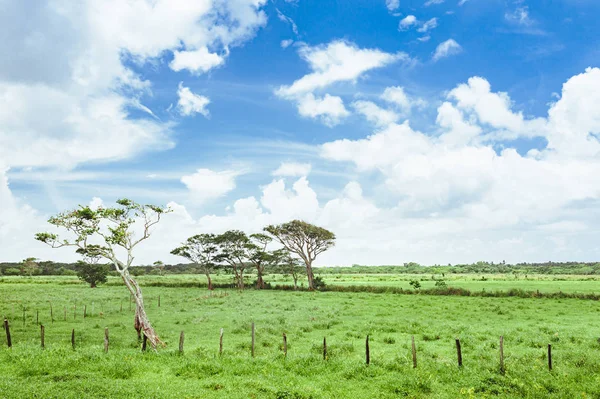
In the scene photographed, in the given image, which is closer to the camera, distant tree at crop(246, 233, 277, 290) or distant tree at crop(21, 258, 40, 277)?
distant tree at crop(246, 233, 277, 290)

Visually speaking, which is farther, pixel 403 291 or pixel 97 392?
pixel 403 291

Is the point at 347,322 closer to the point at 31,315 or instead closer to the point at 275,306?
the point at 275,306

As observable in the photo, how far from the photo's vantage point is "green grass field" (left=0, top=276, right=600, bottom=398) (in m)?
17.6

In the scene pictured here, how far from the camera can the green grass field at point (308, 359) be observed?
17562 mm

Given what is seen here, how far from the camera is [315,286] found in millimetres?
83562

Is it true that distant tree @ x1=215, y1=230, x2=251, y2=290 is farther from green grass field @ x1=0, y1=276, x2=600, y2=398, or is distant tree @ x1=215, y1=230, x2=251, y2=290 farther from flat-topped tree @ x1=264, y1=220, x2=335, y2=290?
green grass field @ x1=0, y1=276, x2=600, y2=398

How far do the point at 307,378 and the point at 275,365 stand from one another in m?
2.26

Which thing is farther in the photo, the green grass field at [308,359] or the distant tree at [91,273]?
the distant tree at [91,273]

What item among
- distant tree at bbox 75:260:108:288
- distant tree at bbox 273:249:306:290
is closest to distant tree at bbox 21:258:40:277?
distant tree at bbox 75:260:108:288

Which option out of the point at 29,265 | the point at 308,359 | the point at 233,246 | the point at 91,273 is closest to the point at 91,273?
the point at 91,273

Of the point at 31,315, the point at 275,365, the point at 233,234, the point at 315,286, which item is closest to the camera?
the point at 275,365

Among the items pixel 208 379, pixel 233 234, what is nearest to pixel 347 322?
pixel 208 379

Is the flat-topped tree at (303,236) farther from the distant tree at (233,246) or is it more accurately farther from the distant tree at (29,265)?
the distant tree at (29,265)

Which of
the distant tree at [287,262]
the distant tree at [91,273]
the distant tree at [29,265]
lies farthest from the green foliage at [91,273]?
the distant tree at [29,265]
